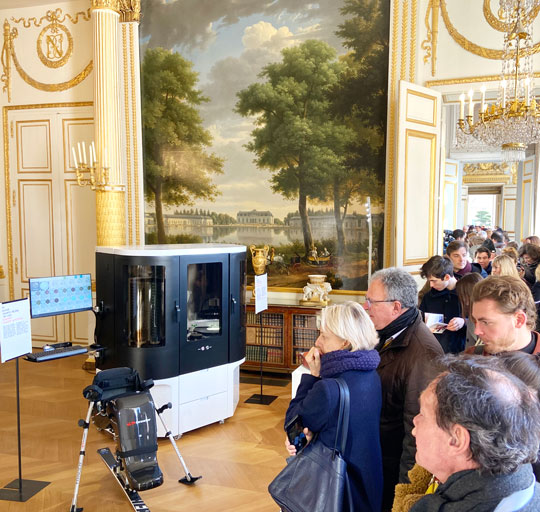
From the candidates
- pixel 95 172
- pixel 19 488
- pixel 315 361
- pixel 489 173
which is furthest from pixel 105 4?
pixel 489 173

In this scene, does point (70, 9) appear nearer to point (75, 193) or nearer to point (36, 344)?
point (75, 193)

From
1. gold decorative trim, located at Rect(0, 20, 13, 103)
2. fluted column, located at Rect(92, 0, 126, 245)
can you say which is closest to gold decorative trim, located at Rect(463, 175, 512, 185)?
fluted column, located at Rect(92, 0, 126, 245)

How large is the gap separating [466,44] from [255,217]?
3.48 m

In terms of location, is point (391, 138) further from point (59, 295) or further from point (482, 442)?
point (482, 442)

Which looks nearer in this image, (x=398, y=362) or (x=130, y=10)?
(x=398, y=362)

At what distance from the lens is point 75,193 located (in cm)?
852

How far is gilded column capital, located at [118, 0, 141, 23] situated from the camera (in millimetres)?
7809

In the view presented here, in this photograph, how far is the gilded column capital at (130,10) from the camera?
781 cm

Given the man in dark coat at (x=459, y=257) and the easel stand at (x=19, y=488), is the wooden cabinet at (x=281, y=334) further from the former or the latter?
the easel stand at (x=19, y=488)

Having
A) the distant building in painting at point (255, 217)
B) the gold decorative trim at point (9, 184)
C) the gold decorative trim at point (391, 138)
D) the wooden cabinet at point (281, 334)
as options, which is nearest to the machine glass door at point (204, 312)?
the wooden cabinet at point (281, 334)

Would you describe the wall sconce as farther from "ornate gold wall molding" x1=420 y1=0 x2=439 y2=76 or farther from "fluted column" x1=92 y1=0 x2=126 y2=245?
"ornate gold wall molding" x1=420 y1=0 x2=439 y2=76

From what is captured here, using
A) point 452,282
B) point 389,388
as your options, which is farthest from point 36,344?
point 389,388

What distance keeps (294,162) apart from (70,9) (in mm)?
4171

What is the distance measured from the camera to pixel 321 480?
92.2 inches
